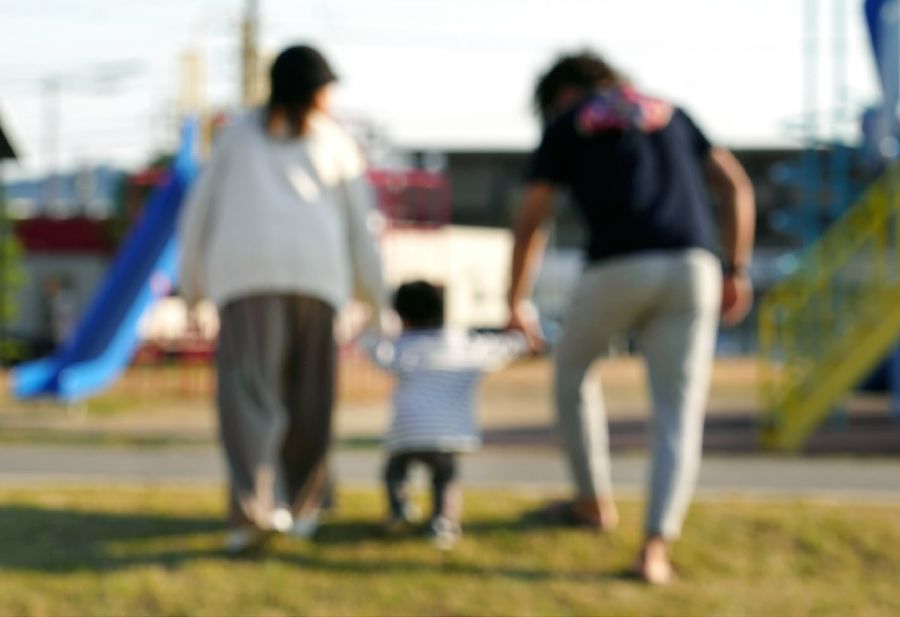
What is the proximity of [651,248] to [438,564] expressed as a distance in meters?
1.27

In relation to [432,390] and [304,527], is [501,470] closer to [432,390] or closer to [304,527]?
[432,390]

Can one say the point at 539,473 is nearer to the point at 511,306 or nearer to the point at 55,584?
the point at 511,306

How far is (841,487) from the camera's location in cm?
890

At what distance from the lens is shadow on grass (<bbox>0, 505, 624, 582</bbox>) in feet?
18.1

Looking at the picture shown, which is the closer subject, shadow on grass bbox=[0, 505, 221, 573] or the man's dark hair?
shadow on grass bbox=[0, 505, 221, 573]

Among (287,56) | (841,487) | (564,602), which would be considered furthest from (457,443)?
(841,487)

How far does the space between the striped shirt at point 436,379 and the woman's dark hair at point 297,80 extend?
0.91 m

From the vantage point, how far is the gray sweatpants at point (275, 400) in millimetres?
5848

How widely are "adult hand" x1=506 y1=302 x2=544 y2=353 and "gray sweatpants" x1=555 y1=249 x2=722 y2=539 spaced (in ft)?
0.40

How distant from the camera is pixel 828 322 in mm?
15398

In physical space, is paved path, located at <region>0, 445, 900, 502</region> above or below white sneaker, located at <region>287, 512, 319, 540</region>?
below

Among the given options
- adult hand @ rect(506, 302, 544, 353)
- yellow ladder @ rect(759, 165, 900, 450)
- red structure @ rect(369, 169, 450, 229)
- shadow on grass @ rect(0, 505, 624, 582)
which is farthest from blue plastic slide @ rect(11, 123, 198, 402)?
adult hand @ rect(506, 302, 544, 353)

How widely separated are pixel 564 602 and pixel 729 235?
1.51 m

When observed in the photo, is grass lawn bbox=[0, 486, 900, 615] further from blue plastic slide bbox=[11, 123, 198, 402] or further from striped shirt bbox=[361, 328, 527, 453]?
blue plastic slide bbox=[11, 123, 198, 402]
